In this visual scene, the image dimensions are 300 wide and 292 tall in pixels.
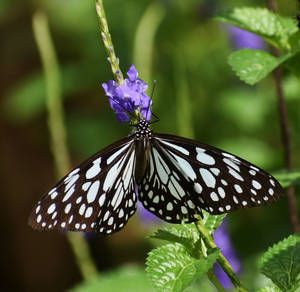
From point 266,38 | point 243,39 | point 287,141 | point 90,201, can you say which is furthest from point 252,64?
point 243,39

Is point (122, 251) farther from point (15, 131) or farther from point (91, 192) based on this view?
point (91, 192)

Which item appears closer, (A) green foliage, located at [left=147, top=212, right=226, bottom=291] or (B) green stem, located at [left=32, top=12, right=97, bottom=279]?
(A) green foliage, located at [left=147, top=212, right=226, bottom=291]

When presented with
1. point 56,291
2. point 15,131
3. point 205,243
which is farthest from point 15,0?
→ point 205,243

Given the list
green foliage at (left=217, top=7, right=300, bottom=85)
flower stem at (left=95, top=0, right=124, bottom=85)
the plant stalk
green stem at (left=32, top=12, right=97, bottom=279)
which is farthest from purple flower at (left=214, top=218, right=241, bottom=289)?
flower stem at (left=95, top=0, right=124, bottom=85)

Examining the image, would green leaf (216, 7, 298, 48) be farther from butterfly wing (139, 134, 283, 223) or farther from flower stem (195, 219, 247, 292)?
flower stem (195, 219, 247, 292)

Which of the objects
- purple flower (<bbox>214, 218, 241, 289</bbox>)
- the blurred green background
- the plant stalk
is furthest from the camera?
the blurred green background

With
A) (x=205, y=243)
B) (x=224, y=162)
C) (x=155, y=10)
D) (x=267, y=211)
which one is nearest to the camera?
(x=205, y=243)
